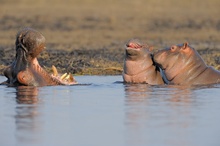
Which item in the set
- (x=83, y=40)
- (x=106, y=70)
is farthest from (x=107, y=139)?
(x=83, y=40)

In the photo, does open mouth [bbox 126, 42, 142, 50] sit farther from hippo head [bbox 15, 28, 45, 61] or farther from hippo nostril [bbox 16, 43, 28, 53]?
hippo nostril [bbox 16, 43, 28, 53]

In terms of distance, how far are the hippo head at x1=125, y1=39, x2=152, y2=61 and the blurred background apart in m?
2.09

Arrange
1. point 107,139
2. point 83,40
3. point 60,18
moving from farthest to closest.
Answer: point 60,18
point 83,40
point 107,139

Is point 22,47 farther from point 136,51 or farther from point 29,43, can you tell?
point 136,51

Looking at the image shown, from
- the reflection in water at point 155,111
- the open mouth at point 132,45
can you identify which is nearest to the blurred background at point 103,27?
the open mouth at point 132,45

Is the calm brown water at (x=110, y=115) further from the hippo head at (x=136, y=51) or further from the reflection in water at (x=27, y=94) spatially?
the hippo head at (x=136, y=51)

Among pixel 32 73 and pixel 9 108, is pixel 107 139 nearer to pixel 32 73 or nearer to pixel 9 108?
pixel 9 108

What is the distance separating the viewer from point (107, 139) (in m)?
7.27

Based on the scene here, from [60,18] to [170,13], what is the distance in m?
3.58

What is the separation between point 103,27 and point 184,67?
11.4 metres

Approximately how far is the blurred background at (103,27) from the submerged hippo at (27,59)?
3.12 m

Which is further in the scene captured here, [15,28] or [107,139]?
[15,28]

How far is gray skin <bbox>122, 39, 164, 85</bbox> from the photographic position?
1134cm

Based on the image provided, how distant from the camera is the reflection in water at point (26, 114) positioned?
735 cm
